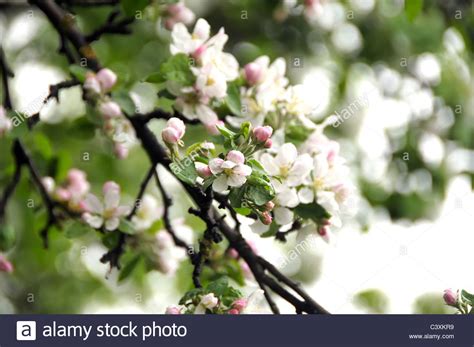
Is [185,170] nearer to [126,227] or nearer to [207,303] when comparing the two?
[207,303]

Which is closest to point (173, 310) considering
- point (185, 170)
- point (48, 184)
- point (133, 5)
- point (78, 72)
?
point (185, 170)

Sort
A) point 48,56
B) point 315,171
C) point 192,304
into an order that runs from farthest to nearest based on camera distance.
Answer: point 48,56, point 315,171, point 192,304

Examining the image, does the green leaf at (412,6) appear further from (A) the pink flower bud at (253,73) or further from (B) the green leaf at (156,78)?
(B) the green leaf at (156,78)

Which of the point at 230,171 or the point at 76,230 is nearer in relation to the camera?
the point at 230,171

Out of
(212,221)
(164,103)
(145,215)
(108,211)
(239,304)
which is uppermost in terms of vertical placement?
(212,221)

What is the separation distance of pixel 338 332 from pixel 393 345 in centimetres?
12

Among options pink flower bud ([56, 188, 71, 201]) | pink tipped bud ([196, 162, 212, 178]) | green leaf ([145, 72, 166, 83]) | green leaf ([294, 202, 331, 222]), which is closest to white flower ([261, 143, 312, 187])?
green leaf ([294, 202, 331, 222])

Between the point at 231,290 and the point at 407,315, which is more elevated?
the point at 231,290

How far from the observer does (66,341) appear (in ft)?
6.16

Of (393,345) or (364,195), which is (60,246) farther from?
(393,345)

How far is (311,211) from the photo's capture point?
1766 millimetres

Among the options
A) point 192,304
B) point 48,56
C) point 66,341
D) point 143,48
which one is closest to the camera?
point 192,304

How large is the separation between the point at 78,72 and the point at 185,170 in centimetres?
53

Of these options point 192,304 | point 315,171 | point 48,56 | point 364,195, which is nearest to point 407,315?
point 315,171
